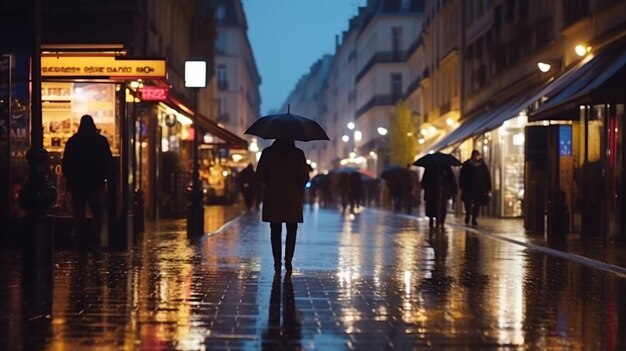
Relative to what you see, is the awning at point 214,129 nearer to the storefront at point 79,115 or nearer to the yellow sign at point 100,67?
the storefront at point 79,115

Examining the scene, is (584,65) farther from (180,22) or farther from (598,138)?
(180,22)

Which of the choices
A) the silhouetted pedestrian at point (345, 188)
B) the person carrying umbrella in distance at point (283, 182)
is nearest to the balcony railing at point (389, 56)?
the silhouetted pedestrian at point (345, 188)

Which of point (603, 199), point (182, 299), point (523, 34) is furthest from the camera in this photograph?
point (523, 34)

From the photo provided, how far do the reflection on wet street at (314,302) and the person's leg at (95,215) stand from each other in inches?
11.3

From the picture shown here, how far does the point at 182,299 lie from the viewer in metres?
10.4

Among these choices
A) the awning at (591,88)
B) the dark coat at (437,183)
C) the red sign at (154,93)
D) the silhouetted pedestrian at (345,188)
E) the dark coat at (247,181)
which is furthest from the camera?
the silhouetted pedestrian at (345,188)

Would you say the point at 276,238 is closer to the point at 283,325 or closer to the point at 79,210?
the point at 79,210

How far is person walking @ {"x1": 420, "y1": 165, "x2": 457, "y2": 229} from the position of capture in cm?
2653

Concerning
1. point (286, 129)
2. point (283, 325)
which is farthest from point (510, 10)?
point (283, 325)

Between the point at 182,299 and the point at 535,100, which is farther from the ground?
the point at 535,100

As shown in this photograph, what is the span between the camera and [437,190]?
88.4 feet

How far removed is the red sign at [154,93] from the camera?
2219 centimetres

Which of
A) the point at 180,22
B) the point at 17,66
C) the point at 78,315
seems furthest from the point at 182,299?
the point at 180,22

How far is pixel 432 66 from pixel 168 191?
1182 inches
